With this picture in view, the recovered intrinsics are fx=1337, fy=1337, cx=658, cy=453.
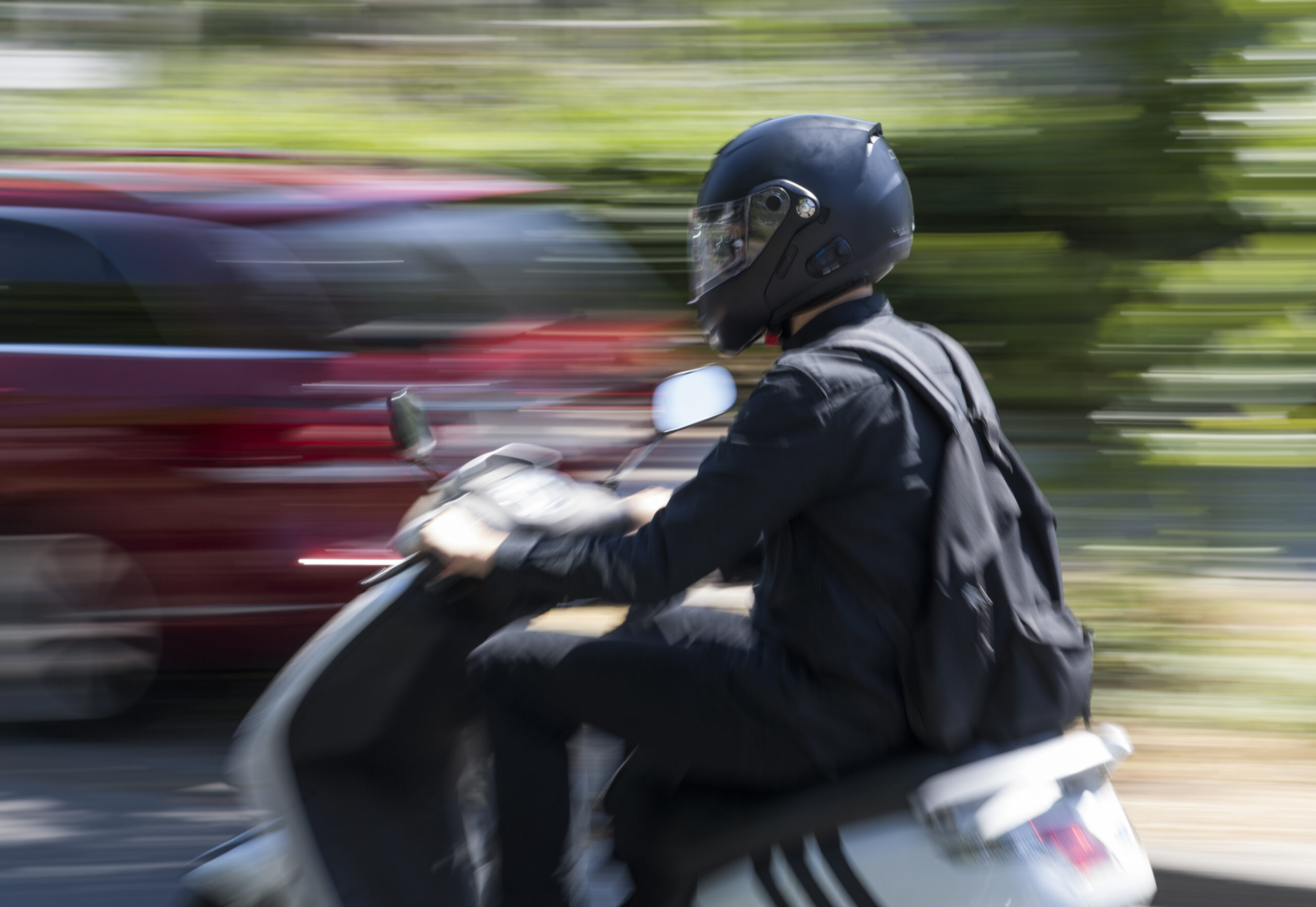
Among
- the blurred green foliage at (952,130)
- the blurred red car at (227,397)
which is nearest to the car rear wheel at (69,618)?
the blurred red car at (227,397)

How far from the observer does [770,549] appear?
185 cm

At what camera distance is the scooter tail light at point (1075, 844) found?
163 cm

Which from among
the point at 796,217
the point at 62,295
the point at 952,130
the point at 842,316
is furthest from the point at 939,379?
the point at 952,130

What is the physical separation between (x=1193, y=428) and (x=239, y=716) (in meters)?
3.18

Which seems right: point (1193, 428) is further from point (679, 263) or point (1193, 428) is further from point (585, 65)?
point (585, 65)

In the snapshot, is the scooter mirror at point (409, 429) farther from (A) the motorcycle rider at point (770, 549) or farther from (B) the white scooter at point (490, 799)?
(A) the motorcycle rider at point (770, 549)

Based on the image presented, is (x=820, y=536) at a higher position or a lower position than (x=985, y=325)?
higher

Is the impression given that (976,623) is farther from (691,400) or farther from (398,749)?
(398,749)

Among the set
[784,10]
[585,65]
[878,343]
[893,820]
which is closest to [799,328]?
[878,343]

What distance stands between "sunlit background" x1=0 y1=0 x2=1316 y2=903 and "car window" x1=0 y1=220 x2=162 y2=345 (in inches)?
0.4

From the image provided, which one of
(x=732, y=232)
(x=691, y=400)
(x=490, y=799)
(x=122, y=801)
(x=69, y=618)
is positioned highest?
(x=732, y=232)

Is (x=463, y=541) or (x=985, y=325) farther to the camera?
(x=985, y=325)

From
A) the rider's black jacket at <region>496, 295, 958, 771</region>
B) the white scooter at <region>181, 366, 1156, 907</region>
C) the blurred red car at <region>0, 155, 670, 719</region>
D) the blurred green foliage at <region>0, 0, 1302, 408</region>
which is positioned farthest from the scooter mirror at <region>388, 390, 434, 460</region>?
the blurred green foliage at <region>0, 0, 1302, 408</region>

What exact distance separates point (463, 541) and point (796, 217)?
2.10 ft
